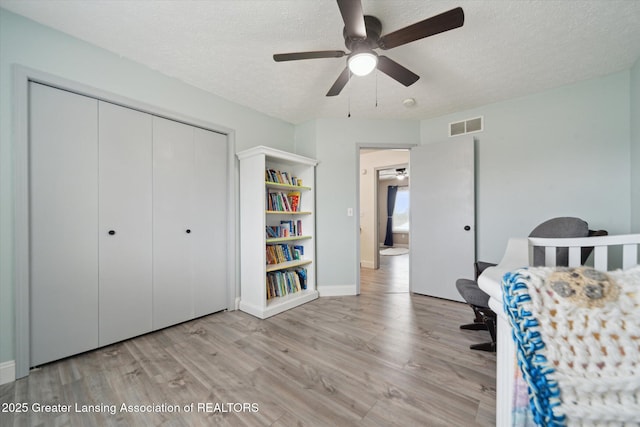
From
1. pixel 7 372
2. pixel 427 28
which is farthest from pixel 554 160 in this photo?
pixel 7 372

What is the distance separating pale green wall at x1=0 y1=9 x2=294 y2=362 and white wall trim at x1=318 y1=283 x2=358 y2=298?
96.4 inches

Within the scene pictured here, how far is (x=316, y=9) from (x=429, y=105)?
1933 mm

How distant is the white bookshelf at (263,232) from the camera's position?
2613mm

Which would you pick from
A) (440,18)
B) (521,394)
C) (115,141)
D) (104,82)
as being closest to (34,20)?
A: (104,82)

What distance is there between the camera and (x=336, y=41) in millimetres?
1887

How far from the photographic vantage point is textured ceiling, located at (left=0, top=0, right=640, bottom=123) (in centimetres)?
158

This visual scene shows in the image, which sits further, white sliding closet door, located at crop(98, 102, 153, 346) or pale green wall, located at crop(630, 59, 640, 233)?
pale green wall, located at crop(630, 59, 640, 233)

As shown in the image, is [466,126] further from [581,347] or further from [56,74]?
[56,74]

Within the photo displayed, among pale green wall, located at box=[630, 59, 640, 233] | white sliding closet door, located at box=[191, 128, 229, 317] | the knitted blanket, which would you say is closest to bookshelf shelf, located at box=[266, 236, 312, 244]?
white sliding closet door, located at box=[191, 128, 229, 317]

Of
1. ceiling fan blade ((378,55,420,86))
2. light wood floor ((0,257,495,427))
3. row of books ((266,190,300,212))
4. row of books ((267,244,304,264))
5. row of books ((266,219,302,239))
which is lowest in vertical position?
light wood floor ((0,257,495,427))

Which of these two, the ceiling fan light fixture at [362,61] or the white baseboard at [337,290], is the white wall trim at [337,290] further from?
the ceiling fan light fixture at [362,61]

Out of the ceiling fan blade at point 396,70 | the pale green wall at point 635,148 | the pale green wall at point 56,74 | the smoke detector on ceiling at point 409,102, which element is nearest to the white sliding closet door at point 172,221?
the pale green wall at point 56,74

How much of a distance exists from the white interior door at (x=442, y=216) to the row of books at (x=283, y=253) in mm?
1555

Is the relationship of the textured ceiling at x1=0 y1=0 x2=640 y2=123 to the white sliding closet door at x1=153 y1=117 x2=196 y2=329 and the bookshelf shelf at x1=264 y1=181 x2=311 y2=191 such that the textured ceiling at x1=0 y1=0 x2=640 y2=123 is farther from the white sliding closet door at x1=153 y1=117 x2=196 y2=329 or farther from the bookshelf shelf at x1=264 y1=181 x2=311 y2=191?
the bookshelf shelf at x1=264 y1=181 x2=311 y2=191
